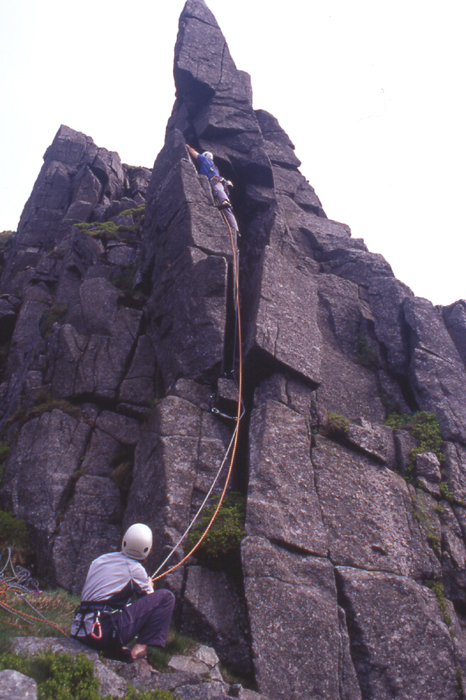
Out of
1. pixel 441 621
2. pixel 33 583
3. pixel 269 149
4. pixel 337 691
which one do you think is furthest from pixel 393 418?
pixel 269 149

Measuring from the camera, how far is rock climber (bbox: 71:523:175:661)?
7.28 metres

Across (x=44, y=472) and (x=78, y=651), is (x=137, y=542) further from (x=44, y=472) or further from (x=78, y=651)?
(x=44, y=472)

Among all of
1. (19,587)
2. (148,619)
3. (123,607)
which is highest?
(123,607)

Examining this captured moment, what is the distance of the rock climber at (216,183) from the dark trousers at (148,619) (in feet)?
47.2

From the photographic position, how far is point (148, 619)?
7750 millimetres

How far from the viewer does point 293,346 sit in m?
15.2

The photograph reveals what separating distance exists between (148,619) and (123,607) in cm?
50

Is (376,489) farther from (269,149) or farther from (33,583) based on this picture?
(269,149)

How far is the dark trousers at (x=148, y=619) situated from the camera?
745cm

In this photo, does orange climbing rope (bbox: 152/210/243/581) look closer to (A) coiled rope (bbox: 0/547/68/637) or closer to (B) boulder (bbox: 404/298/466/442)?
(A) coiled rope (bbox: 0/547/68/637)

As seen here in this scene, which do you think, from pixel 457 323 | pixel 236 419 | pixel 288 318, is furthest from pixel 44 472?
pixel 457 323

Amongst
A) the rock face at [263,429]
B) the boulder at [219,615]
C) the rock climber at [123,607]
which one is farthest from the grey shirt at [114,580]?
the rock face at [263,429]

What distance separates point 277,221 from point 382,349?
6716mm

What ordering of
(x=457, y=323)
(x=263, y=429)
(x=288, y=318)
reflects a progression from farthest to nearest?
(x=457, y=323) < (x=288, y=318) < (x=263, y=429)
